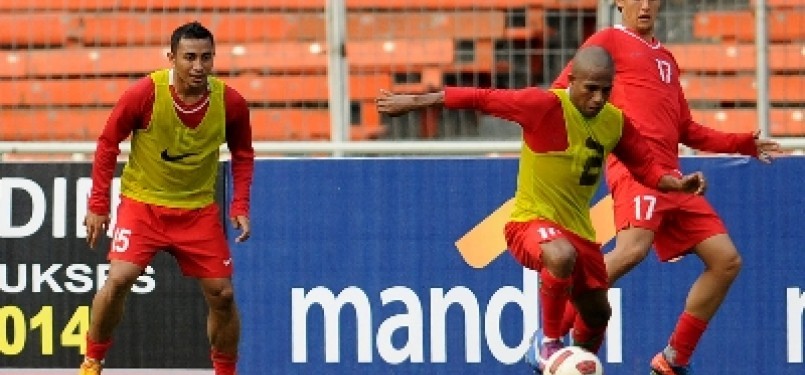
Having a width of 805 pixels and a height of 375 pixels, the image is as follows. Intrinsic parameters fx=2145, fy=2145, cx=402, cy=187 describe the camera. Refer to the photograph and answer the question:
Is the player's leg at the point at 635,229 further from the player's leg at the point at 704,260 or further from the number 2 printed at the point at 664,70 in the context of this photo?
the number 2 printed at the point at 664,70

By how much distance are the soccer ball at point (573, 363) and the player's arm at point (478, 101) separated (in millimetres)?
1159

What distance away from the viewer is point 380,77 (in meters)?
13.1

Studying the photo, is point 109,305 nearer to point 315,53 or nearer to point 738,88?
point 315,53

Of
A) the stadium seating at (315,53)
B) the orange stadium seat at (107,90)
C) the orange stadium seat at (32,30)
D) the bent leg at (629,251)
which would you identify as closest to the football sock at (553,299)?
the bent leg at (629,251)

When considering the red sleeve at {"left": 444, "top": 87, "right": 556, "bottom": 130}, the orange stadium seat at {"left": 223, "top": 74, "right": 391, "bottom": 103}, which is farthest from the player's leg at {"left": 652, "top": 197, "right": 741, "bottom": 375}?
the orange stadium seat at {"left": 223, "top": 74, "right": 391, "bottom": 103}

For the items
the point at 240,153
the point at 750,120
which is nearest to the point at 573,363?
the point at 240,153

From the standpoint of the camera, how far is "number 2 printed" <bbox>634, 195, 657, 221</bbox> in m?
11.2

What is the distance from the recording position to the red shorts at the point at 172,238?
1112cm

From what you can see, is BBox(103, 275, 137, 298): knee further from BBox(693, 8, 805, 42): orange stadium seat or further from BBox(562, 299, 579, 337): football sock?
BBox(693, 8, 805, 42): orange stadium seat

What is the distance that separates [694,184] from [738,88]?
2.88 m

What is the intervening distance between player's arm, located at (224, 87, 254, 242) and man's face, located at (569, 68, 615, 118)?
1904 mm

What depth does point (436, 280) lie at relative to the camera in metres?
12.6

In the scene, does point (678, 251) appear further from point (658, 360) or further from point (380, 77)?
point (380, 77)

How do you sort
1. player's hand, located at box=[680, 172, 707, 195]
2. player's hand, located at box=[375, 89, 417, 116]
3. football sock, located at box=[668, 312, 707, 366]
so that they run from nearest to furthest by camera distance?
player's hand, located at box=[375, 89, 417, 116] < player's hand, located at box=[680, 172, 707, 195] < football sock, located at box=[668, 312, 707, 366]
